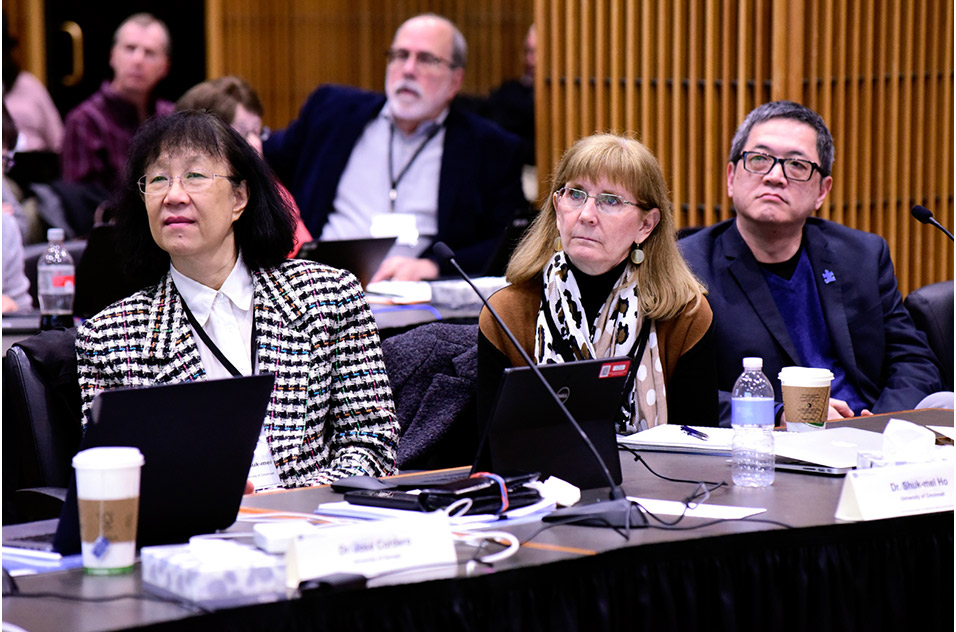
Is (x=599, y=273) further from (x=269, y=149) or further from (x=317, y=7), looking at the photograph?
(x=317, y=7)

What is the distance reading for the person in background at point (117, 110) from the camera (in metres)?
7.77

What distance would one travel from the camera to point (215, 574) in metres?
1.79

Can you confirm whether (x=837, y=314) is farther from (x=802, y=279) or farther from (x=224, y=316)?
(x=224, y=316)

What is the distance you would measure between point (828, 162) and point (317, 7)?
6.02 metres

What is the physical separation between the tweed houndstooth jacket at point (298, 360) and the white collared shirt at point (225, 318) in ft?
0.07

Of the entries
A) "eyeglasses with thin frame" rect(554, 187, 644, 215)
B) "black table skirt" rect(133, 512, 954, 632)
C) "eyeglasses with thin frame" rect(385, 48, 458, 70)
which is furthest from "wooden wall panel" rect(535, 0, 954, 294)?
"black table skirt" rect(133, 512, 954, 632)

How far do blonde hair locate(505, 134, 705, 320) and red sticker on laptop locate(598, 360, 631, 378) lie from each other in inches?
29.0

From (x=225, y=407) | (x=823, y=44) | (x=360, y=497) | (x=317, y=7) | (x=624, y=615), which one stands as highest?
(x=317, y=7)

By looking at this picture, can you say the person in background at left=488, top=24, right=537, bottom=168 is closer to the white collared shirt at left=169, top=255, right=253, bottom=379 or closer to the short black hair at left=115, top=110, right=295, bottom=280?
the short black hair at left=115, top=110, right=295, bottom=280

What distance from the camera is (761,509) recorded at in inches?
90.1

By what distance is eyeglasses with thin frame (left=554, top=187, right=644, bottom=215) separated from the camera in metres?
3.18

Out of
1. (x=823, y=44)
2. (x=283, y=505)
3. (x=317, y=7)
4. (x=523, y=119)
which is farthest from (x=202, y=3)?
(x=283, y=505)

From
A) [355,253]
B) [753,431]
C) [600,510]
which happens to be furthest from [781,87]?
[600,510]

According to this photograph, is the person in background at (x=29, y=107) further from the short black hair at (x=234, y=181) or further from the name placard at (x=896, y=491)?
the name placard at (x=896, y=491)
